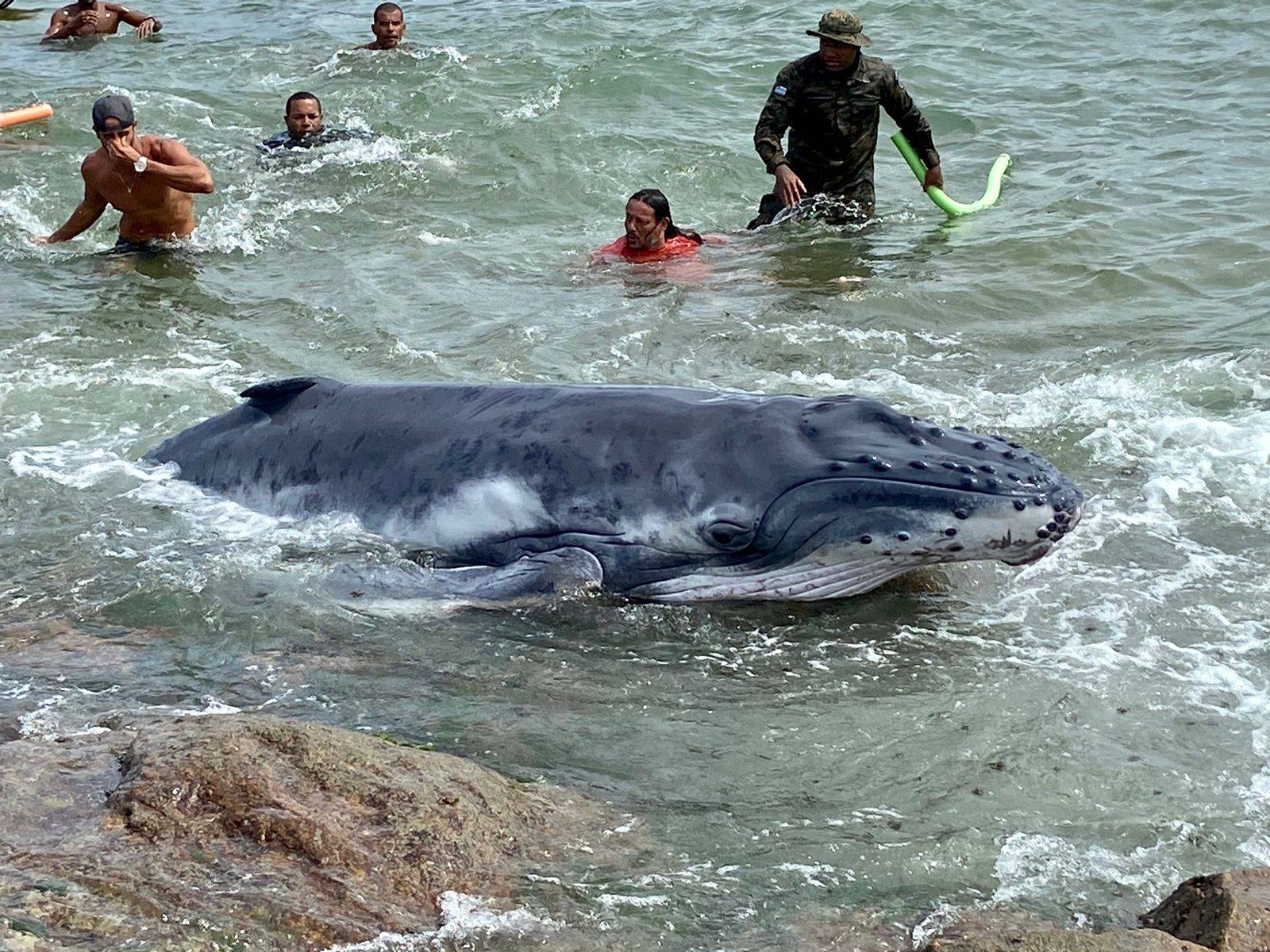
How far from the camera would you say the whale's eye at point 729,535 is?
639 cm

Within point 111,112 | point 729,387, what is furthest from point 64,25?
point 729,387

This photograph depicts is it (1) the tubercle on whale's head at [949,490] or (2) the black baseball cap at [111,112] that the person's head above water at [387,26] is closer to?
(2) the black baseball cap at [111,112]

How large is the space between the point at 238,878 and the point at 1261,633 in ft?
14.0

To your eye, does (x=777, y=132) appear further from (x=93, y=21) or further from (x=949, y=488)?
(x=93, y=21)

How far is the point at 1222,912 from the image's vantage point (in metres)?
3.71

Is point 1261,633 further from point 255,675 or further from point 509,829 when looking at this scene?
point 255,675

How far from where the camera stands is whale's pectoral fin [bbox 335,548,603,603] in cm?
649

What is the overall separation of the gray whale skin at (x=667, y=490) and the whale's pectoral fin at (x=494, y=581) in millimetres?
10

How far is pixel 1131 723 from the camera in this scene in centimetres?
546

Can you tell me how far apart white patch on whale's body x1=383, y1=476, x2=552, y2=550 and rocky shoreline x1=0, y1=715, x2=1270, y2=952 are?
7.30 ft

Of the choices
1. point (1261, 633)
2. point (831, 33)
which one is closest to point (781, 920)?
point (1261, 633)

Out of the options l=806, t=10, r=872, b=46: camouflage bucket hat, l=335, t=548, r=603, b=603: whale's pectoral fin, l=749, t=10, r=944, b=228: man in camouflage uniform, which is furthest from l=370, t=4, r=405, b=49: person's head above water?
l=335, t=548, r=603, b=603: whale's pectoral fin

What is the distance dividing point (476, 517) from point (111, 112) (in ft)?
22.3

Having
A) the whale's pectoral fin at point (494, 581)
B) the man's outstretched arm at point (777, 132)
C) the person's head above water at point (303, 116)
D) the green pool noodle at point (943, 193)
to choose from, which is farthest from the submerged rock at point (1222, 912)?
the person's head above water at point (303, 116)
